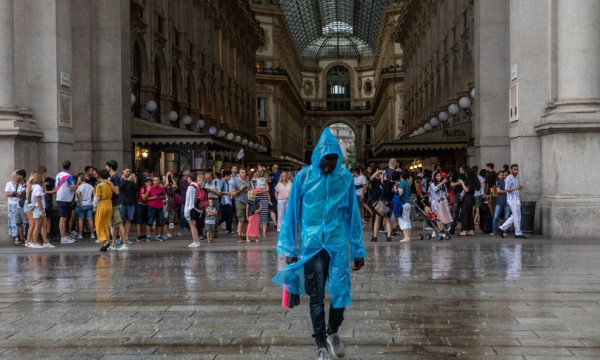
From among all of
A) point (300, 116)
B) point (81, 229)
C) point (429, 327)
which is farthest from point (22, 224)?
point (300, 116)

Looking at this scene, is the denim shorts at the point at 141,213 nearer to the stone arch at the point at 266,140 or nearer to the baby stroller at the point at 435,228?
the baby stroller at the point at 435,228

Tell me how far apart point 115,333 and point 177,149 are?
22625mm

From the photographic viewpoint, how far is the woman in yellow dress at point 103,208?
16109 mm

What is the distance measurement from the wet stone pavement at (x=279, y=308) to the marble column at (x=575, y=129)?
2.44 meters

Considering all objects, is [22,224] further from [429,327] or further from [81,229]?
[429,327]

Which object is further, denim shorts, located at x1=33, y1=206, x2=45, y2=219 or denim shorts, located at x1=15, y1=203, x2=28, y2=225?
denim shorts, located at x1=15, y1=203, x2=28, y2=225

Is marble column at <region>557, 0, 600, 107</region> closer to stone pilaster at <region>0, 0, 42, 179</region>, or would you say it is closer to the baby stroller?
the baby stroller

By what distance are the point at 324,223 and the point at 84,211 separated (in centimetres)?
1408

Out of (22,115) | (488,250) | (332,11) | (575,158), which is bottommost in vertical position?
(488,250)

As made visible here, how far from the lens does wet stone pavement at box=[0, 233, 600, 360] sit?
6887 millimetres

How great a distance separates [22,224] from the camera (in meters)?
18.1

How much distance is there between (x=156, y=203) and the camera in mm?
19609

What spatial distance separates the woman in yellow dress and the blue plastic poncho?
9895mm

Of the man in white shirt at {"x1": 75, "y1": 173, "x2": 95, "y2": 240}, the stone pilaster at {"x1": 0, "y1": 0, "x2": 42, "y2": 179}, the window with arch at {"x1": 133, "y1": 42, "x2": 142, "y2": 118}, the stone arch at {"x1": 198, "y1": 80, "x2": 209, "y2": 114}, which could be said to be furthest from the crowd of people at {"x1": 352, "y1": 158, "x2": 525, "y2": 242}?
the stone arch at {"x1": 198, "y1": 80, "x2": 209, "y2": 114}
